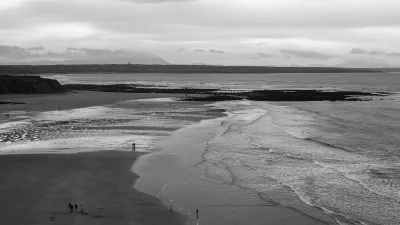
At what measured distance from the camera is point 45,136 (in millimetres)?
32125

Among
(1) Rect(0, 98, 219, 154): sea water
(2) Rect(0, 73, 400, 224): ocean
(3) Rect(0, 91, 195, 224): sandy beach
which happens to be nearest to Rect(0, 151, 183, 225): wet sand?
(3) Rect(0, 91, 195, 224): sandy beach

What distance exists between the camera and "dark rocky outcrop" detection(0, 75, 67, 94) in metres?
73.0

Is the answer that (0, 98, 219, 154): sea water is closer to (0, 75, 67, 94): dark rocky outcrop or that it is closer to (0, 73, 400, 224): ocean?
(0, 73, 400, 224): ocean

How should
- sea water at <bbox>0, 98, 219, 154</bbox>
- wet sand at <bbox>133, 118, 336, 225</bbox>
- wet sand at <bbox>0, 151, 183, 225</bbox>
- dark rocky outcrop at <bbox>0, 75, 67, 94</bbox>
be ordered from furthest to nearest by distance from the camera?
dark rocky outcrop at <bbox>0, 75, 67, 94</bbox>, sea water at <bbox>0, 98, 219, 154</bbox>, wet sand at <bbox>133, 118, 336, 225</bbox>, wet sand at <bbox>0, 151, 183, 225</bbox>

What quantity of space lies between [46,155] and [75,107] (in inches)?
1217

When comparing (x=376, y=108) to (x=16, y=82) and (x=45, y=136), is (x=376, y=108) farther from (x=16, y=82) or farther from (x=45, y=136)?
(x=16, y=82)

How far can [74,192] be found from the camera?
1861cm

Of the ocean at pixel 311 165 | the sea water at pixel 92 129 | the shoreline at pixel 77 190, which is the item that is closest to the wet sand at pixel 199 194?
the ocean at pixel 311 165

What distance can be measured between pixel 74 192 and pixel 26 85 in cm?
6224

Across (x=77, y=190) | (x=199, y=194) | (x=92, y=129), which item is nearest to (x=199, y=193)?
(x=199, y=194)

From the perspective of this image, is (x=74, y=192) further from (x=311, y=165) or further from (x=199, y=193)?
(x=311, y=165)

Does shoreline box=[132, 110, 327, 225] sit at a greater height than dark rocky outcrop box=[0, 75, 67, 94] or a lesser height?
lesser

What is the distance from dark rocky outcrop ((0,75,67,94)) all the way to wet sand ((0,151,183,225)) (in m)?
53.2

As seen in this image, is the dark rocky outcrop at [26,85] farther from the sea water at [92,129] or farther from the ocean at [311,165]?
the ocean at [311,165]
